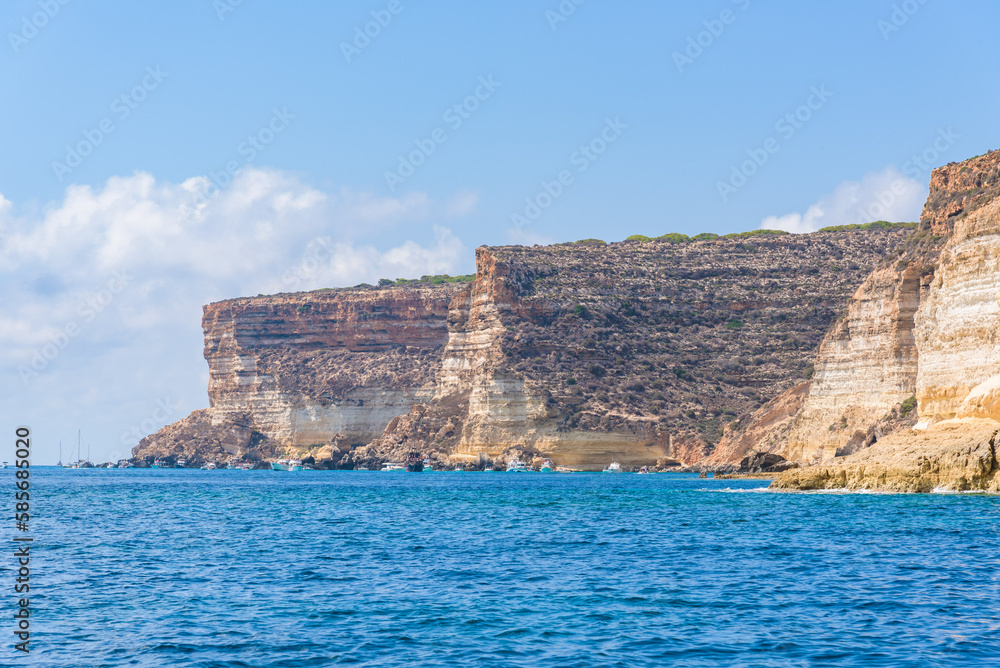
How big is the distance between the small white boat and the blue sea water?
69.0 metres

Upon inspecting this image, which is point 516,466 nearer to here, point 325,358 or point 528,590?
point 325,358

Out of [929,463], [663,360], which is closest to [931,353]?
[929,463]

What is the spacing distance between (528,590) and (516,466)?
88725 mm

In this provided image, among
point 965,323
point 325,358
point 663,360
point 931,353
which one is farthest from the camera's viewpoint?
point 325,358

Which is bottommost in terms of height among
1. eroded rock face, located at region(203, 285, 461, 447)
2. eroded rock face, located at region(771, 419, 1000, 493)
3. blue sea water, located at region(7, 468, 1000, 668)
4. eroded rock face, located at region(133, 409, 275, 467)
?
blue sea water, located at region(7, 468, 1000, 668)

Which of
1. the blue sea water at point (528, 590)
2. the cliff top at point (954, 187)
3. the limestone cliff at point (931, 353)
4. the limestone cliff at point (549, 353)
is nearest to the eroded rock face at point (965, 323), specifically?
the limestone cliff at point (931, 353)

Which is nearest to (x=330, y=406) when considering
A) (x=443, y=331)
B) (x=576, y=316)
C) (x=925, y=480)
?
(x=443, y=331)

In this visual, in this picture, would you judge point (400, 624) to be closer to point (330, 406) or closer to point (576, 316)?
point (576, 316)

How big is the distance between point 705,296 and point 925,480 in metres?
87.2

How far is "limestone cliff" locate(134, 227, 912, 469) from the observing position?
114 metres

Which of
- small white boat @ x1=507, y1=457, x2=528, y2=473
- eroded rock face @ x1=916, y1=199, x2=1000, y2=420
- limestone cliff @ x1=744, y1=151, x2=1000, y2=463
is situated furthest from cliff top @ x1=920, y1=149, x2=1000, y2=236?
small white boat @ x1=507, y1=457, x2=528, y2=473

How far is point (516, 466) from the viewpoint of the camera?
110m

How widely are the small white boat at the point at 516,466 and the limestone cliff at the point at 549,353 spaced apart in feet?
6.46

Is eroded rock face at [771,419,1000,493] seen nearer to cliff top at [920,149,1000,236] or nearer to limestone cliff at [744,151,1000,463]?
limestone cliff at [744,151,1000,463]
